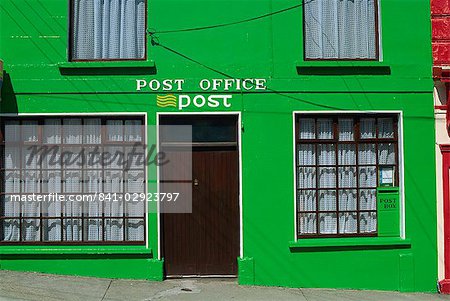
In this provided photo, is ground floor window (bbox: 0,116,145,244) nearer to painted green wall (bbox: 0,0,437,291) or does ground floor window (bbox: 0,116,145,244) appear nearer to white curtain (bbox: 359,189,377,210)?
painted green wall (bbox: 0,0,437,291)

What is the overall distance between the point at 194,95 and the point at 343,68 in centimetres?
239

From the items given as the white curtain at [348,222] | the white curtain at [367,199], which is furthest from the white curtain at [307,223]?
the white curtain at [367,199]

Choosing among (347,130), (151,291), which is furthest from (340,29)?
(151,291)

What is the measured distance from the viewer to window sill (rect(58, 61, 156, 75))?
8.63 m

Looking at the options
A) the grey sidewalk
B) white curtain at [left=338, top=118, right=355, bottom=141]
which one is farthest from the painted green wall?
white curtain at [left=338, top=118, right=355, bottom=141]

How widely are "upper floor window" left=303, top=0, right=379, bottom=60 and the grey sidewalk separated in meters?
3.70

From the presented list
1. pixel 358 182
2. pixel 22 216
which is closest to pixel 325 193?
pixel 358 182

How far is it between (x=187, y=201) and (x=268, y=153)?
1493 millimetres

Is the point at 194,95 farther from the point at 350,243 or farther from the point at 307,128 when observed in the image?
the point at 350,243

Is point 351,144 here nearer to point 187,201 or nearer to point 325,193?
point 325,193

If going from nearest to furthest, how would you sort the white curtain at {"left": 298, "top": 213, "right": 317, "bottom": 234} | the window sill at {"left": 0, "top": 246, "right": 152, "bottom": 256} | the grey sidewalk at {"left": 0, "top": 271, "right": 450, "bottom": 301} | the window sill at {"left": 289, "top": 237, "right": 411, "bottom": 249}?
the grey sidewalk at {"left": 0, "top": 271, "right": 450, "bottom": 301} < the window sill at {"left": 0, "top": 246, "right": 152, "bottom": 256} < the window sill at {"left": 289, "top": 237, "right": 411, "bottom": 249} < the white curtain at {"left": 298, "top": 213, "right": 317, "bottom": 234}

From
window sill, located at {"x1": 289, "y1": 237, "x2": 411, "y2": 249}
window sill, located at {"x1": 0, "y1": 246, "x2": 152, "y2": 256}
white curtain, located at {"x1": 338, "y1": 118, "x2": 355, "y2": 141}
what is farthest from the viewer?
white curtain, located at {"x1": 338, "y1": 118, "x2": 355, "y2": 141}

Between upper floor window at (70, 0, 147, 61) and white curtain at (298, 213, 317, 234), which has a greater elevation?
upper floor window at (70, 0, 147, 61)

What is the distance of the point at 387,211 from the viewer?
8.88 metres
